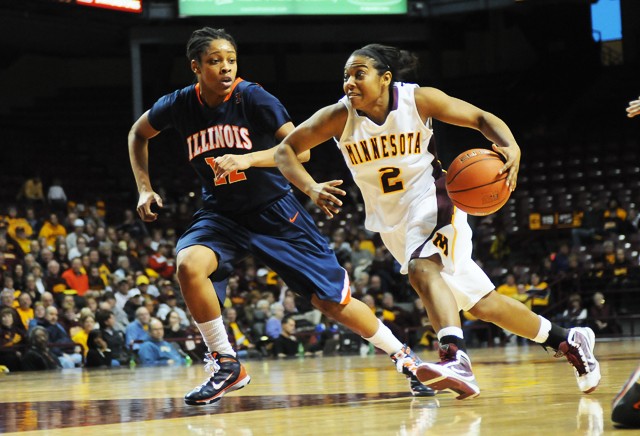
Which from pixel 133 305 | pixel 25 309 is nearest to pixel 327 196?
pixel 25 309

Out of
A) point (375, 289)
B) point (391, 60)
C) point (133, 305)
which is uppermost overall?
point (391, 60)

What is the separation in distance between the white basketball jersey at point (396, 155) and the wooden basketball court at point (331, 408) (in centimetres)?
95

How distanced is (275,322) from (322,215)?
5691mm

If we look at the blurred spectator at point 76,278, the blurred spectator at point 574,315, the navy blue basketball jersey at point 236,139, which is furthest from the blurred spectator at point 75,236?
the navy blue basketball jersey at point 236,139

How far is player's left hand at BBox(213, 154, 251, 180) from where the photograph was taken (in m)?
4.91

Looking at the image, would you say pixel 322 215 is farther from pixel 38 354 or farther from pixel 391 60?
pixel 391 60

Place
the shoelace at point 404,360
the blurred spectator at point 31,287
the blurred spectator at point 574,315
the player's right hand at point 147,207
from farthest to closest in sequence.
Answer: the blurred spectator at point 574,315
the blurred spectator at point 31,287
the shoelace at point 404,360
the player's right hand at point 147,207

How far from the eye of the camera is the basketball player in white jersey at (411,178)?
4.87 metres

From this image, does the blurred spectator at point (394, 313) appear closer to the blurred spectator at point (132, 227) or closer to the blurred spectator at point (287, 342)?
the blurred spectator at point (287, 342)

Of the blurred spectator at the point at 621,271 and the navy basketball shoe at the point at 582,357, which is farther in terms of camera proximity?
the blurred spectator at the point at 621,271

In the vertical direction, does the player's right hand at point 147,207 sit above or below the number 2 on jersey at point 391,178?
below

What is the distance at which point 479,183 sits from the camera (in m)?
4.66

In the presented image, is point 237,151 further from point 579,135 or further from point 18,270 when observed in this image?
point 579,135

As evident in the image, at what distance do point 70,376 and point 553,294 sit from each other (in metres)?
8.52
